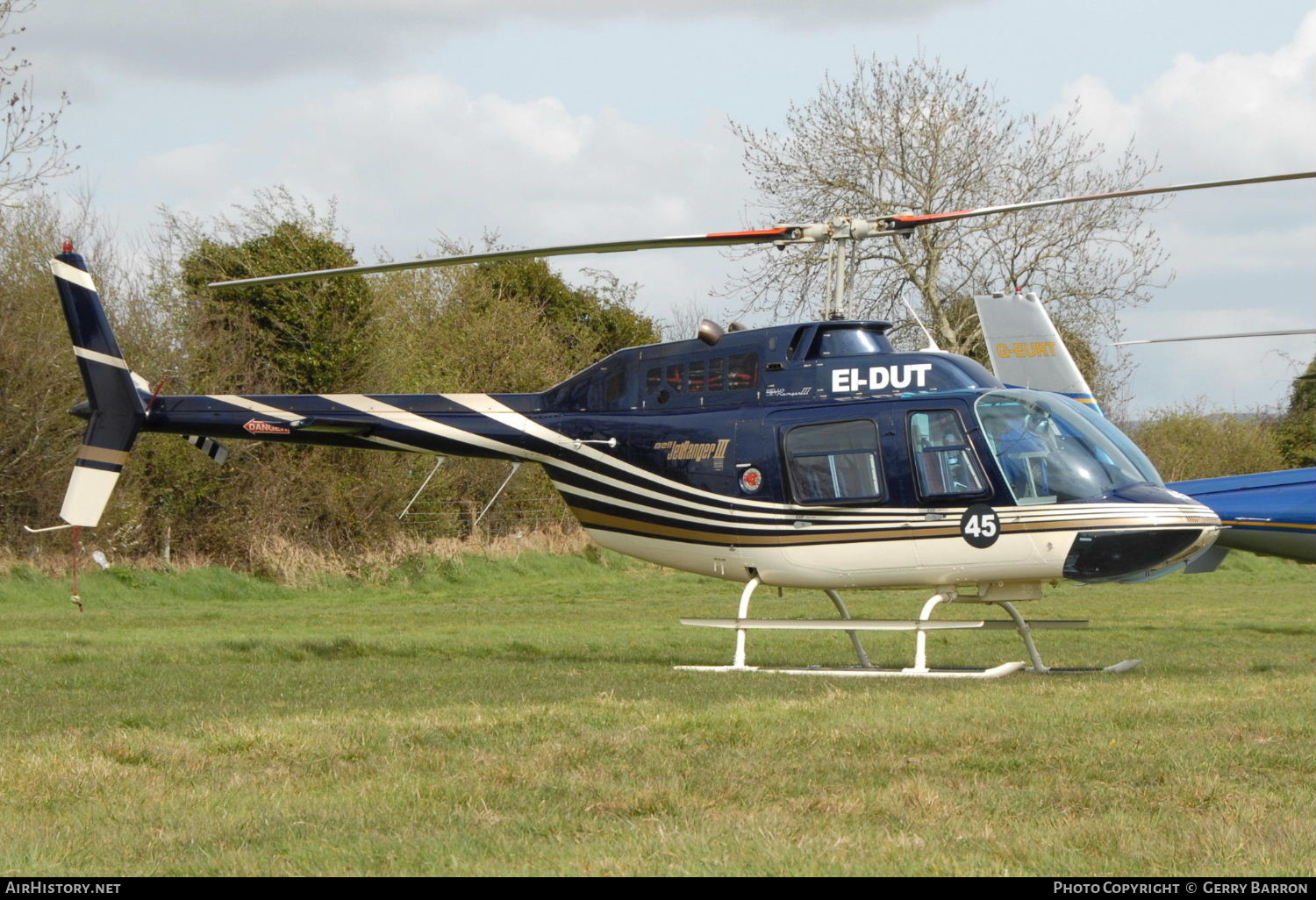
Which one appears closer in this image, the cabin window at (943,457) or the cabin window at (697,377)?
the cabin window at (943,457)

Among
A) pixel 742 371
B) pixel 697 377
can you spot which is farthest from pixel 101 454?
pixel 742 371

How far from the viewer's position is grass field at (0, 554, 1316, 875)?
5.26 metres

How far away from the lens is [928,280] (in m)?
33.4

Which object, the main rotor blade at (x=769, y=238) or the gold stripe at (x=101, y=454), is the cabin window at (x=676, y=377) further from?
the gold stripe at (x=101, y=454)

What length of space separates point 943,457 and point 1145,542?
5.92 feet

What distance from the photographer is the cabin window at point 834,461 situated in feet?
41.9

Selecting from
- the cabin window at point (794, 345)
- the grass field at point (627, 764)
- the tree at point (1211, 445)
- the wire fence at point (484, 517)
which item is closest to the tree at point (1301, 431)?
the tree at point (1211, 445)

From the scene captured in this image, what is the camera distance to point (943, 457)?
1250 centimetres

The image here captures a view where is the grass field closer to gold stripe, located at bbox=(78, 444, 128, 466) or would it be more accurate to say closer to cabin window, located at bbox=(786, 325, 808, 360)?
gold stripe, located at bbox=(78, 444, 128, 466)

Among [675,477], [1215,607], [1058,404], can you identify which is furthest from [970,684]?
[1215,607]

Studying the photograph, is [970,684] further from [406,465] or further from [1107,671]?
[406,465]

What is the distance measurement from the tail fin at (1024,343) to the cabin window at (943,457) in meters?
8.34

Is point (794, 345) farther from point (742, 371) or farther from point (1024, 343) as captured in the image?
point (1024, 343)

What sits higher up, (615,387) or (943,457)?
(615,387)
